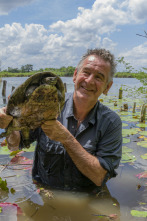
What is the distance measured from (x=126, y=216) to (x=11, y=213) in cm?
119

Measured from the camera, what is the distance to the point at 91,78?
2416 mm

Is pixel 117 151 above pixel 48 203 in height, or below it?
above

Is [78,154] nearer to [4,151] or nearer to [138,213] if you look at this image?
[138,213]

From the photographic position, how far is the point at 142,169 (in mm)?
3521

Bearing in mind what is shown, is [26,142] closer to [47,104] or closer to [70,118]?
[70,118]

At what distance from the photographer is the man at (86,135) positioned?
7.77 feet

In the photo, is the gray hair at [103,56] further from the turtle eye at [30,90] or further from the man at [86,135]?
the turtle eye at [30,90]

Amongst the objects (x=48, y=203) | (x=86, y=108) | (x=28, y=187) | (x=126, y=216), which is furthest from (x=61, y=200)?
(x=86, y=108)

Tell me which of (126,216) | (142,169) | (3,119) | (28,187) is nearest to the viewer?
(3,119)

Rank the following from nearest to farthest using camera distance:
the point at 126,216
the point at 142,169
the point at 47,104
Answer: the point at 47,104
the point at 126,216
the point at 142,169

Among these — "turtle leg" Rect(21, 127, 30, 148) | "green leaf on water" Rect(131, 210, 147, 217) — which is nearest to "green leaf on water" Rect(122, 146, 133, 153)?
"green leaf on water" Rect(131, 210, 147, 217)

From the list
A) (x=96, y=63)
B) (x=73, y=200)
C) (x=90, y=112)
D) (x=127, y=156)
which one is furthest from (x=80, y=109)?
(x=127, y=156)

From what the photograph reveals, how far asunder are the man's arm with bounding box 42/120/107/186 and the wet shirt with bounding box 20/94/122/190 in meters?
0.09

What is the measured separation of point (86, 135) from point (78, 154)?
12.8 inches
